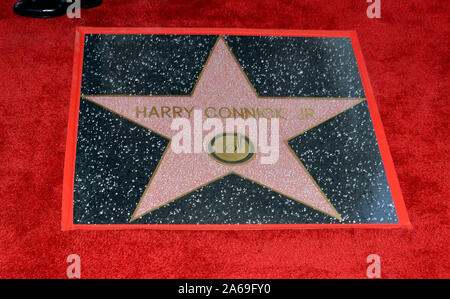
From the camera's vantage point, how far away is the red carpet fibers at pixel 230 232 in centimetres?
86

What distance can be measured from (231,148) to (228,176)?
3.4 inches

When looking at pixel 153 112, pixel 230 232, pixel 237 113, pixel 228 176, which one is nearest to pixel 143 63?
pixel 153 112

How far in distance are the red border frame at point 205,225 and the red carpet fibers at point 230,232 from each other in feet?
0.06

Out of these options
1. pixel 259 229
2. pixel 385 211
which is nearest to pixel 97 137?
pixel 259 229

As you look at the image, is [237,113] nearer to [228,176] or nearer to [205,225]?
[228,176]

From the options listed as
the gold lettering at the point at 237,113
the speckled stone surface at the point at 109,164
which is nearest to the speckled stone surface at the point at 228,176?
the speckled stone surface at the point at 109,164

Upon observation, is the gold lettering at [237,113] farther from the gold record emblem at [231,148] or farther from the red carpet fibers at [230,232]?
the red carpet fibers at [230,232]

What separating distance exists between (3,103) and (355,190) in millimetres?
1029

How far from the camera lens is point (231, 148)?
40.2 inches

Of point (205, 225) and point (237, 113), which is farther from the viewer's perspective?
point (237, 113)

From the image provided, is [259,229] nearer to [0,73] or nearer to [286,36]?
[286,36]

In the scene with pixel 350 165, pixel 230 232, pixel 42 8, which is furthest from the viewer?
pixel 42 8

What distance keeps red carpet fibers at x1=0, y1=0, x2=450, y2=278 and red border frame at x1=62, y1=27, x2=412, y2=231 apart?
0.02 m

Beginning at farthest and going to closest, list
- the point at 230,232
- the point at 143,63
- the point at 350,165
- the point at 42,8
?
1. the point at 42,8
2. the point at 143,63
3. the point at 350,165
4. the point at 230,232
